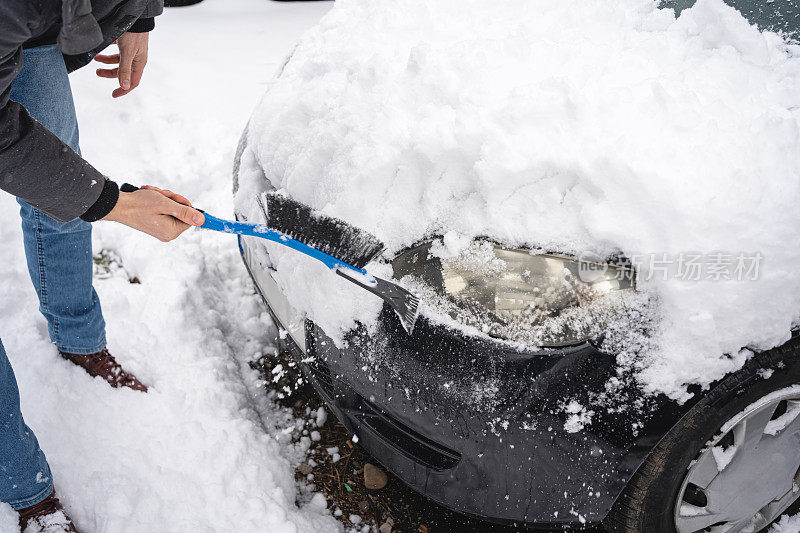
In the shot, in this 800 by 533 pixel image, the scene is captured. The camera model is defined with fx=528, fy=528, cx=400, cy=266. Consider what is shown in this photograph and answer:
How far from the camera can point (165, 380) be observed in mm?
2107

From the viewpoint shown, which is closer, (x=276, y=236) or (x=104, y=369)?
(x=276, y=236)

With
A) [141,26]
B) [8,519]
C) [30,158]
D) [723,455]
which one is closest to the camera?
[30,158]

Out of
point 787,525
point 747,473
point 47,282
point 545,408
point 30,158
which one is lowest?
point 47,282

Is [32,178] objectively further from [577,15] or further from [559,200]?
[577,15]

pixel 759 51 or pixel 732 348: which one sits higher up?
pixel 759 51

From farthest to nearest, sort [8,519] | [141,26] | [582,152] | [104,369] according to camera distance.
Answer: [104,369], [141,26], [8,519], [582,152]

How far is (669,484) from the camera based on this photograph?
144cm

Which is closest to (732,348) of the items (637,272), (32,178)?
(637,272)

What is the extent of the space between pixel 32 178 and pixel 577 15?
173 cm

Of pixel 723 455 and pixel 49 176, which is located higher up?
pixel 49 176

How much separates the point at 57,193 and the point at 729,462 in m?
1.90

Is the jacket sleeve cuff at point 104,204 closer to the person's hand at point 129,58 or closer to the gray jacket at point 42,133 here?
the gray jacket at point 42,133

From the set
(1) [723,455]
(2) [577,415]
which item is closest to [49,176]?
(2) [577,415]

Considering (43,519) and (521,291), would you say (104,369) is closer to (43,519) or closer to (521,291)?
(43,519)
